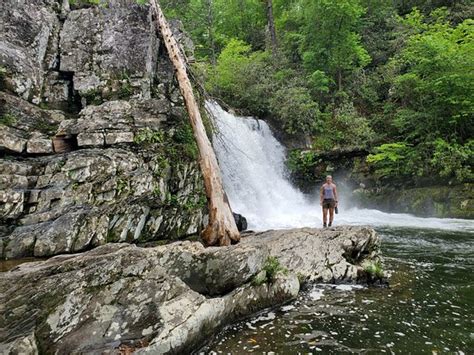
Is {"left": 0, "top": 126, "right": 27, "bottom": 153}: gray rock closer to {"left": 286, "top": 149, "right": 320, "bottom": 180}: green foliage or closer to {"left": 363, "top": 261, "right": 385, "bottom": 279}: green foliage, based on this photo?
{"left": 363, "top": 261, "right": 385, "bottom": 279}: green foliage

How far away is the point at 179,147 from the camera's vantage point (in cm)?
941

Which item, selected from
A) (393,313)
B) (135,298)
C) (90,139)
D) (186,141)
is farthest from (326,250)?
(90,139)

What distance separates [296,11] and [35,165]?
877 inches

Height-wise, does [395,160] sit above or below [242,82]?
below

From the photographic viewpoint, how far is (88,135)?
822 cm

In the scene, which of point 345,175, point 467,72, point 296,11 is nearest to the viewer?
point 467,72

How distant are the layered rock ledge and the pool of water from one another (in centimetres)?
34

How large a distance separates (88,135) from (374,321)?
25.5 feet

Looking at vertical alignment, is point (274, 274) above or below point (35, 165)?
below

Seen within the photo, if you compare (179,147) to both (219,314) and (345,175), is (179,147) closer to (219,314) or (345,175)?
(219,314)

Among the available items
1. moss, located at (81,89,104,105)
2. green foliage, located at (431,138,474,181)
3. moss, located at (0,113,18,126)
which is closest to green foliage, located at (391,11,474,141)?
green foliage, located at (431,138,474,181)

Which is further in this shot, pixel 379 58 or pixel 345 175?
pixel 379 58

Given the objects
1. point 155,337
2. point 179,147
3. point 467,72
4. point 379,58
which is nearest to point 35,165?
point 179,147

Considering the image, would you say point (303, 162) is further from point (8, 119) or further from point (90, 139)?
point (8, 119)
